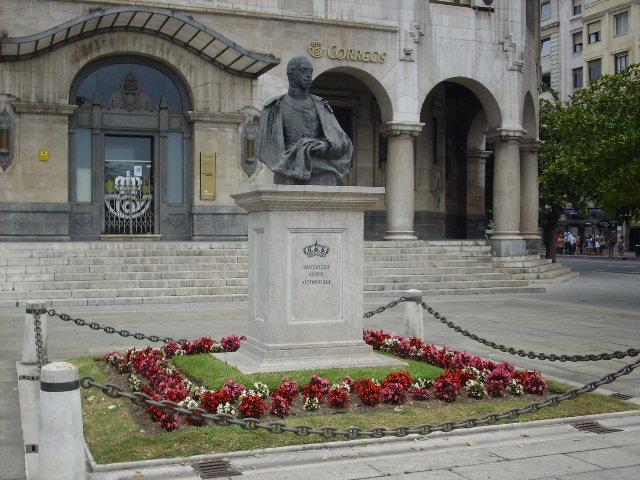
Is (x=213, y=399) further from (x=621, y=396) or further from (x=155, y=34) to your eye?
(x=155, y=34)

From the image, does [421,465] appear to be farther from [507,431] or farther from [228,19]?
[228,19]

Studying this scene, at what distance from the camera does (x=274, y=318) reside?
9016 mm

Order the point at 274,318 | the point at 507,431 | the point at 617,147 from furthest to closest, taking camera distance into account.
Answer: the point at 617,147 < the point at 274,318 < the point at 507,431

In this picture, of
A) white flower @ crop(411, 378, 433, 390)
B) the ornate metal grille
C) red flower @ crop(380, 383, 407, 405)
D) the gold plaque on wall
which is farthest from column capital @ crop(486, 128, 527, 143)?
red flower @ crop(380, 383, 407, 405)

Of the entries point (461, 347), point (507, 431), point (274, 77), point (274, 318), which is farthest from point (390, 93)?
point (507, 431)

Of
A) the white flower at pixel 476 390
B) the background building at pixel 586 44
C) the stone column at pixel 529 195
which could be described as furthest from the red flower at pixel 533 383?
the background building at pixel 586 44

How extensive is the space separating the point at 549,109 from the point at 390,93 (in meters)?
17.2

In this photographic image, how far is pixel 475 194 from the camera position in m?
34.0

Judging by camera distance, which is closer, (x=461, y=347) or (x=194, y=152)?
(x=461, y=347)

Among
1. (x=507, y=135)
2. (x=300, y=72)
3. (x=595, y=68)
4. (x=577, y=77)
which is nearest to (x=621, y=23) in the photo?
(x=595, y=68)

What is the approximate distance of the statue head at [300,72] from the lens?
9737mm

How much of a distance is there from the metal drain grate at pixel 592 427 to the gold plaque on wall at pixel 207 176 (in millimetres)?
17986

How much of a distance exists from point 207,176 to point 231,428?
1782cm

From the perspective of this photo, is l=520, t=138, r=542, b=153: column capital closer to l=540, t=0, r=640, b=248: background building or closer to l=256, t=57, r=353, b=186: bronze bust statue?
l=256, t=57, r=353, b=186: bronze bust statue
